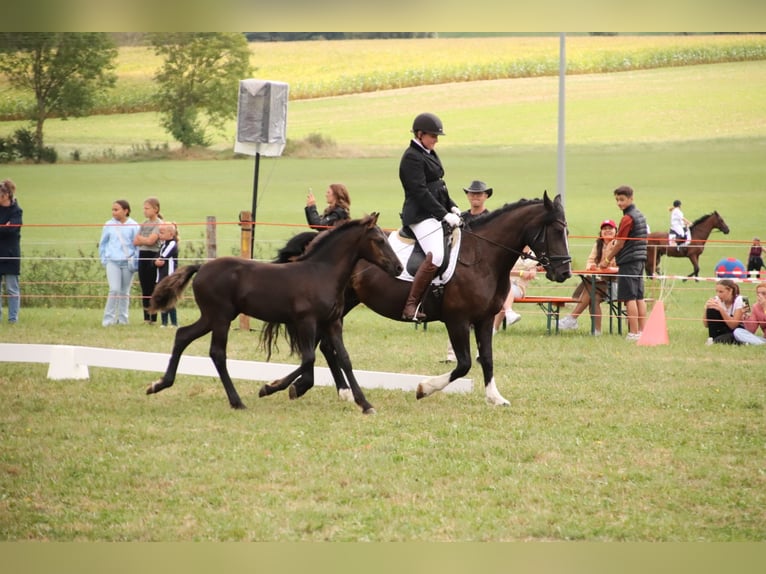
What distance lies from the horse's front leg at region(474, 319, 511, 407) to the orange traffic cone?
4818 millimetres

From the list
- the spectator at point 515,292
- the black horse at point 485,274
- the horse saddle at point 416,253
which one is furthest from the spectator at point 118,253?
the horse saddle at point 416,253

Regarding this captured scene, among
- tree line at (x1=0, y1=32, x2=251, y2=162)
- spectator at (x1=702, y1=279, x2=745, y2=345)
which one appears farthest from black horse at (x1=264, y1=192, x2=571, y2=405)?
tree line at (x1=0, y1=32, x2=251, y2=162)

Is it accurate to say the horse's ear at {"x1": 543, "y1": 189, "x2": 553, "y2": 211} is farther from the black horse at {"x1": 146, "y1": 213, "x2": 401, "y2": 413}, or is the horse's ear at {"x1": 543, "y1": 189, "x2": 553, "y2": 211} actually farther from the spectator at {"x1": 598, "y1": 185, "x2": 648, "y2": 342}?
the spectator at {"x1": 598, "y1": 185, "x2": 648, "y2": 342}

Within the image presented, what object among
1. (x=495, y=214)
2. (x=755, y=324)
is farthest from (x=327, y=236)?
(x=755, y=324)

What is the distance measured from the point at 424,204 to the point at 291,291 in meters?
1.39

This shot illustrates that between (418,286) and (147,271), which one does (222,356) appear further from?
(147,271)

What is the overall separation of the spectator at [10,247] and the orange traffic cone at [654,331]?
852cm

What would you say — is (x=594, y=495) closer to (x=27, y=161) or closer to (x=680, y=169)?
(x=27, y=161)

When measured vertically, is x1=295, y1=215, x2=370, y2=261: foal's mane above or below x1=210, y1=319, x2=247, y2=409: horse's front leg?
above

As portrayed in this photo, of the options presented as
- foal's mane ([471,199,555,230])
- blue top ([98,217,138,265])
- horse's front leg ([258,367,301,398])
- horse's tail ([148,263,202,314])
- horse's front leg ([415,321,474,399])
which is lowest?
horse's front leg ([258,367,301,398])

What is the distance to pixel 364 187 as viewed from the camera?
3831cm

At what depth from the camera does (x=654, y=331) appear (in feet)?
44.6

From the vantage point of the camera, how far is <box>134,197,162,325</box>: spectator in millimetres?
14656

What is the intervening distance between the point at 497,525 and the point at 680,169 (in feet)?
117
